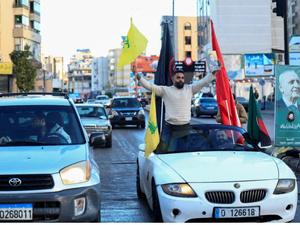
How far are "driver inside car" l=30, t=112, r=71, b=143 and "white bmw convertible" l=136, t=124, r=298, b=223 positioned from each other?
1.21 metres

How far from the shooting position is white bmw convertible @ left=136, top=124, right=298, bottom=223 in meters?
5.91

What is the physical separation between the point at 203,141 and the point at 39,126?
85.8 inches

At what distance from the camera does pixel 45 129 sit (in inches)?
271

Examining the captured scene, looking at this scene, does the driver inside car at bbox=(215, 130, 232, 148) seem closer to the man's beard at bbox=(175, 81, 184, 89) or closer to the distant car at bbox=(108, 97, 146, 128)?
the man's beard at bbox=(175, 81, 184, 89)

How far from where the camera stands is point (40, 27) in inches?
3273

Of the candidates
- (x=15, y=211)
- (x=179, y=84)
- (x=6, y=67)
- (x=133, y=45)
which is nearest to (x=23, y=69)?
(x=6, y=67)

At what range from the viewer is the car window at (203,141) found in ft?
24.4

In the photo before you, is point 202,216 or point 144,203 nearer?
point 202,216

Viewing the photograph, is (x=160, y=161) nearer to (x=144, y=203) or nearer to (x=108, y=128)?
(x=144, y=203)

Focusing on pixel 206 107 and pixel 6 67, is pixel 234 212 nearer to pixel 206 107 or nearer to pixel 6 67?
pixel 206 107

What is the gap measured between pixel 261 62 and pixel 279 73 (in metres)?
54.7

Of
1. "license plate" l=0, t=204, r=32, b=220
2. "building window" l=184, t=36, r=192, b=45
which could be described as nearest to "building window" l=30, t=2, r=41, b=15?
"building window" l=184, t=36, r=192, b=45

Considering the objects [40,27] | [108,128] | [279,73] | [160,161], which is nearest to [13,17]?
[40,27]

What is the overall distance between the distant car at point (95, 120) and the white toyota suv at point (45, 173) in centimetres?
1141
